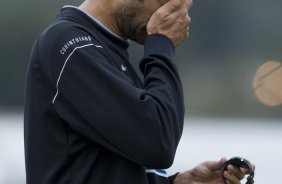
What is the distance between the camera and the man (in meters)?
1.83

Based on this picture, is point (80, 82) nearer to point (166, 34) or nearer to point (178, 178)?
point (166, 34)

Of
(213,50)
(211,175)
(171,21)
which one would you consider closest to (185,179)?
(211,175)

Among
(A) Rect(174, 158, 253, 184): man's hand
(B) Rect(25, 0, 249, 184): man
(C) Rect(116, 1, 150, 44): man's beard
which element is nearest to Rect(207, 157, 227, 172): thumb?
(A) Rect(174, 158, 253, 184): man's hand

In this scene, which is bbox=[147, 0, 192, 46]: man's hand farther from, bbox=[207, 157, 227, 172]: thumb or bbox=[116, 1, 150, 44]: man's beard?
bbox=[207, 157, 227, 172]: thumb

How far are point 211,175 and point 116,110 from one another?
1.98 feet

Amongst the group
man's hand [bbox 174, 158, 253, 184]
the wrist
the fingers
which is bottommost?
the wrist

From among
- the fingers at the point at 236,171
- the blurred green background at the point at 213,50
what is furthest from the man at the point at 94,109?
the blurred green background at the point at 213,50

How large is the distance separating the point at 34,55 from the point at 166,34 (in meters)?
0.38

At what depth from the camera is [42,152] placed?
191cm

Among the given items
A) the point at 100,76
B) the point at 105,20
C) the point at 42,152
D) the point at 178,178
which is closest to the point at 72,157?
the point at 42,152

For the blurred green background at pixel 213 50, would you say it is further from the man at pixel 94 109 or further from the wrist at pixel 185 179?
the man at pixel 94 109

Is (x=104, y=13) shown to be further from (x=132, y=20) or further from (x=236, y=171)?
(x=236, y=171)

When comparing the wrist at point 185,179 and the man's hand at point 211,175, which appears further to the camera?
the wrist at point 185,179

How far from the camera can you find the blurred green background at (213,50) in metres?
2.86
